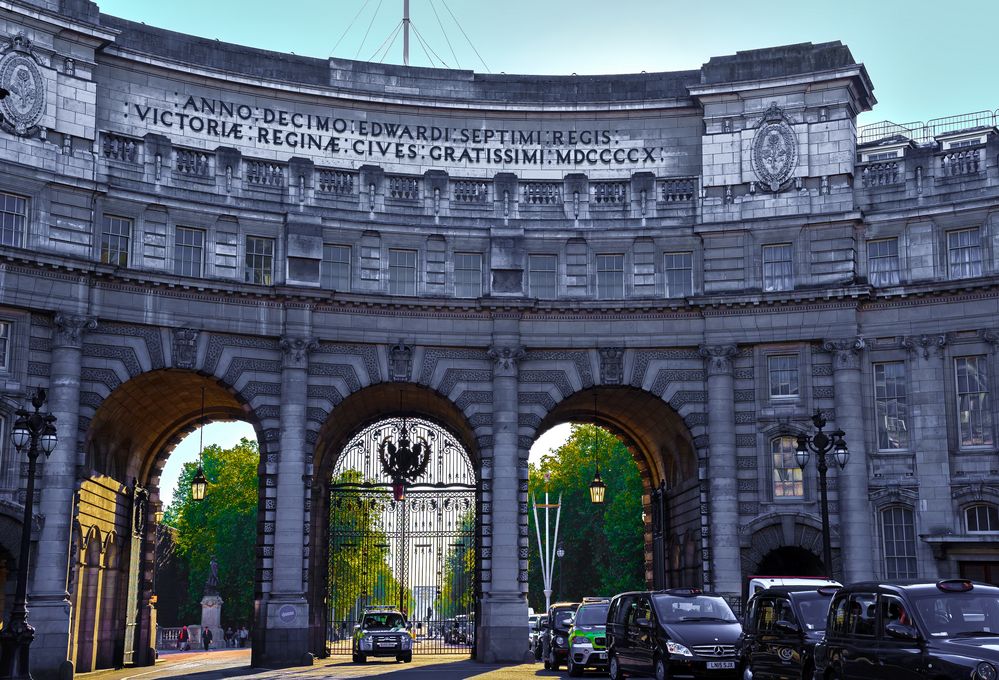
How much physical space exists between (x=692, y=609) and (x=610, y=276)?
1913cm

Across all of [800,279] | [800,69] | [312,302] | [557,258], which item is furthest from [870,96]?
[312,302]

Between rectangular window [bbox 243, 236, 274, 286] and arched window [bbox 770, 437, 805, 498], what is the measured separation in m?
18.2

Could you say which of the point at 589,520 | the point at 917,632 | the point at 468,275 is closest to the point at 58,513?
the point at 468,275

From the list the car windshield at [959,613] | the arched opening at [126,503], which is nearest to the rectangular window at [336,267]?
the arched opening at [126,503]

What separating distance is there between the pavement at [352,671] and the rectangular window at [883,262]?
1748 centimetres

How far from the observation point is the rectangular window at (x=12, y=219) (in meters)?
39.6

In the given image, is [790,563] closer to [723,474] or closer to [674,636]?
[723,474]

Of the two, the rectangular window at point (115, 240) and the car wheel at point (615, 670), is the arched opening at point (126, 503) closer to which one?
the rectangular window at point (115, 240)

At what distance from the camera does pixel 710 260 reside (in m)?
45.4

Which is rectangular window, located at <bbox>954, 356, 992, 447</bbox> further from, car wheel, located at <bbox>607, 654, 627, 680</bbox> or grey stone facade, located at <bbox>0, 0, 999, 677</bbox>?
car wheel, located at <bbox>607, 654, 627, 680</bbox>

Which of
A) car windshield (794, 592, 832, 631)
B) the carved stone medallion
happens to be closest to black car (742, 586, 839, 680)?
car windshield (794, 592, 832, 631)

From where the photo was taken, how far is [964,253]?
143ft

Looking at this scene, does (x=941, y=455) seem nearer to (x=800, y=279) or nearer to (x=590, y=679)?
(x=800, y=279)

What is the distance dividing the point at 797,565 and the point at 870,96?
17.2 metres
